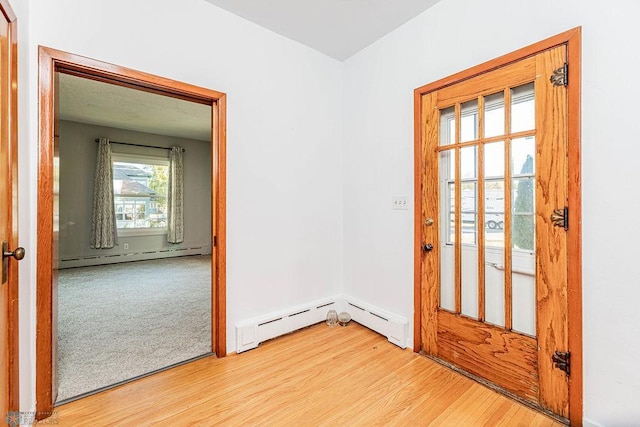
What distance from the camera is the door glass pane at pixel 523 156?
166cm

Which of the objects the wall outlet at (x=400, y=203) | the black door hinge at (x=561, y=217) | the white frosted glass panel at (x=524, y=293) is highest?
the wall outlet at (x=400, y=203)

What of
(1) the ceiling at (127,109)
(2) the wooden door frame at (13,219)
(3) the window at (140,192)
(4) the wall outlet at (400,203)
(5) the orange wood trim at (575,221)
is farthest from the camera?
(3) the window at (140,192)

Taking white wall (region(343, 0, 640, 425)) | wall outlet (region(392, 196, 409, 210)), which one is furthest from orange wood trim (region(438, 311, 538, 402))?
wall outlet (region(392, 196, 409, 210))

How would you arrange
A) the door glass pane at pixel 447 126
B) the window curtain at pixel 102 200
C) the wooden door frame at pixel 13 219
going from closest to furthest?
the wooden door frame at pixel 13 219 < the door glass pane at pixel 447 126 < the window curtain at pixel 102 200

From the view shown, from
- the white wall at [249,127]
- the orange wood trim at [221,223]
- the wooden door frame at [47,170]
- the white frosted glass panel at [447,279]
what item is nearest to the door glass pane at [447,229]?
the white frosted glass panel at [447,279]

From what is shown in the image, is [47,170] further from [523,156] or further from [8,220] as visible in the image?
[523,156]

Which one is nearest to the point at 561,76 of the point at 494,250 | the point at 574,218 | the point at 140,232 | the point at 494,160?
the point at 494,160

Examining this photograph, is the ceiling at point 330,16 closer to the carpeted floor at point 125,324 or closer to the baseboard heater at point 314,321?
the baseboard heater at point 314,321

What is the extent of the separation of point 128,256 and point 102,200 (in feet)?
3.82

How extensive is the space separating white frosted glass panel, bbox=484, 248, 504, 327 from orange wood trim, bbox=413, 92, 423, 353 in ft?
1.48

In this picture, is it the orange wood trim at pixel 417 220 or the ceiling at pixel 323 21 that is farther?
the orange wood trim at pixel 417 220

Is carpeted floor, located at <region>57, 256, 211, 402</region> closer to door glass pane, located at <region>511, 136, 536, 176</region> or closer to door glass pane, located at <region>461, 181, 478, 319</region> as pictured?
door glass pane, located at <region>461, 181, 478, 319</region>
